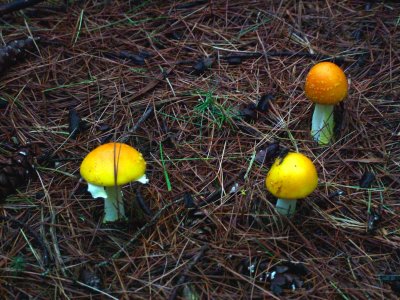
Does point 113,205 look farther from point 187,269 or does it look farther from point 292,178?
point 292,178

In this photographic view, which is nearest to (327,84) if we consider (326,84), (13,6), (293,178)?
(326,84)

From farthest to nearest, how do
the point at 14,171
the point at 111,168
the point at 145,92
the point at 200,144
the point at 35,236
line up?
the point at 145,92 → the point at 200,144 → the point at 14,171 → the point at 35,236 → the point at 111,168

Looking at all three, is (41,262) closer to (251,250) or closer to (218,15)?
(251,250)

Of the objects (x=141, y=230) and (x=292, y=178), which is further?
(x=141, y=230)

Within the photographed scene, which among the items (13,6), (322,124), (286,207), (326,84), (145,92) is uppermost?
(13,6)

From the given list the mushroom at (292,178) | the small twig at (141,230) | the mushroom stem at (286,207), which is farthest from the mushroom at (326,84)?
the small twig at (141,230)

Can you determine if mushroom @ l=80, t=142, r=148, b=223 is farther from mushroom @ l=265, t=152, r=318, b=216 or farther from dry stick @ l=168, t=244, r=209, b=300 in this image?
mushroom @ l=265, t=152, r=318, b=216

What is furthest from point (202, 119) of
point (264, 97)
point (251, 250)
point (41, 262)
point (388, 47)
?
point (388, 47)
